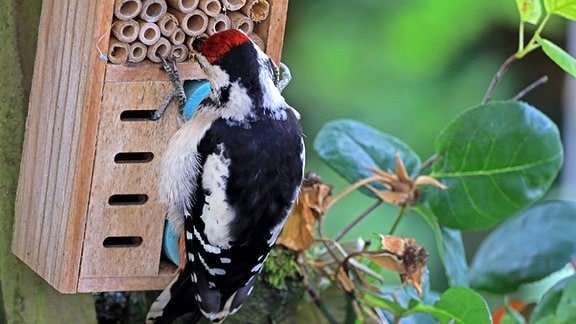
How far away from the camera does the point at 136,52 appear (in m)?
1.88

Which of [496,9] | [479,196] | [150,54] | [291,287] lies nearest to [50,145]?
[150,54]

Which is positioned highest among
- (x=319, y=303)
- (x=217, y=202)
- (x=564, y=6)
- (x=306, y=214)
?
(x=564, y=6)

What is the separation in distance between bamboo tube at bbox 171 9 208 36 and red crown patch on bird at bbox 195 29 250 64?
0.08 meters

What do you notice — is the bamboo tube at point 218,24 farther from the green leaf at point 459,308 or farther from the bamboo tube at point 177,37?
the green leaf at point 459,308

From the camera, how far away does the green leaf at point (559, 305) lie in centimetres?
225

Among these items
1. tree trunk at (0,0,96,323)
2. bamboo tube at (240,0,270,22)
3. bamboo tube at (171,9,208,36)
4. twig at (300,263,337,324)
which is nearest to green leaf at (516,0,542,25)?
bamboo tube at (240,0,270,22)

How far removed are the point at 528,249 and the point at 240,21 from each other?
0.91 metres

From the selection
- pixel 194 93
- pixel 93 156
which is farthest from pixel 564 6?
pixel 93 156

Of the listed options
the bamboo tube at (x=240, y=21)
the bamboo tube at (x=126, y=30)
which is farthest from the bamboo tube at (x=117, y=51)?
the bamboo tube at (x=240, y=21)

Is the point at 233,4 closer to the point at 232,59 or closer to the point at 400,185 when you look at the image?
the point at 232,59

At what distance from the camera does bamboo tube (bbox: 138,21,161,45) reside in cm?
186

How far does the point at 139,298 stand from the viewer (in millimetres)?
2283

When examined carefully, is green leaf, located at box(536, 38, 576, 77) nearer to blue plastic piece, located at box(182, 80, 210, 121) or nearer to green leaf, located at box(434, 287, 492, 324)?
green leaf, located at box(434, 287, 492, 324)

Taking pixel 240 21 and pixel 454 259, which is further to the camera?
pixel 454 259
